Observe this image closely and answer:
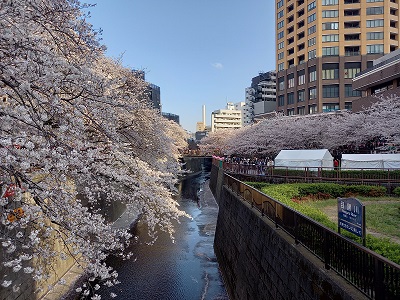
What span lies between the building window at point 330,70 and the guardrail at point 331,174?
1842 inches

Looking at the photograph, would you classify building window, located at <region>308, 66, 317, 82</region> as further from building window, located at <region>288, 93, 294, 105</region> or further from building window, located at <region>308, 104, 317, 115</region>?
building window, located at <region>288, 93, 294, 105</region>

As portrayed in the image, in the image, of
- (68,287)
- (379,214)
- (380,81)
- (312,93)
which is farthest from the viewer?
(312,93)

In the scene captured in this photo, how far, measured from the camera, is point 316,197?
19.6 meters

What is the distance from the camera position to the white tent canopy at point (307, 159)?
2775 centimetres

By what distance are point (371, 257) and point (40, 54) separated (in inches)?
232

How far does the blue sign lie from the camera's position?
574cm

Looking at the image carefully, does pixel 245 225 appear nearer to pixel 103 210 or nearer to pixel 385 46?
pixel 103 210

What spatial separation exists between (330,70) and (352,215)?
68.6m

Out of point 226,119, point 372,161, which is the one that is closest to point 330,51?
point 372,161

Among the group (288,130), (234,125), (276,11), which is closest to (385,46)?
(276,11)

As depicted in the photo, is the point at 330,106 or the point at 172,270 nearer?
the point at 172,270

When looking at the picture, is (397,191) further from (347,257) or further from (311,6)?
(311,6)

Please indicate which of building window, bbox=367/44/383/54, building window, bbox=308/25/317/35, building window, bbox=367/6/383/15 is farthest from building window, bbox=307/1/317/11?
building window, bbox=367/44/383/54

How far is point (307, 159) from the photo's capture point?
28.5m
